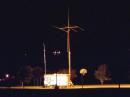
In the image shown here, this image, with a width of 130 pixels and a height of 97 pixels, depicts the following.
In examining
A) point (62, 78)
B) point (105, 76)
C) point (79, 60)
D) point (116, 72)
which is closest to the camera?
point (62, 78)

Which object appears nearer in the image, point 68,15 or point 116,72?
point 68,15

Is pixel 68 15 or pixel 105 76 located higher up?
pixel 68 15

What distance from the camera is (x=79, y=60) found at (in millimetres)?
93625
